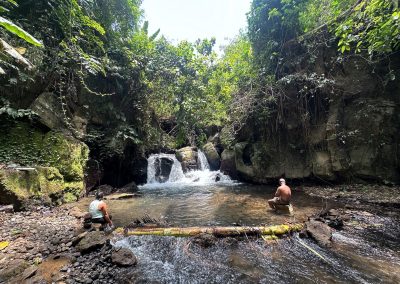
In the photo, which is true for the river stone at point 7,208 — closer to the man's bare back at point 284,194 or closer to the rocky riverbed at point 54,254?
the rocky riverbed at point 54,254

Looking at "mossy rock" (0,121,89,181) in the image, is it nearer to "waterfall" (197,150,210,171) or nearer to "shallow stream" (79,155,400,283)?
"shallow stream" (79,155,400,283)

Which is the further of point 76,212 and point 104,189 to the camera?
point 104,189

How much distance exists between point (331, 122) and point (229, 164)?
6689 mm

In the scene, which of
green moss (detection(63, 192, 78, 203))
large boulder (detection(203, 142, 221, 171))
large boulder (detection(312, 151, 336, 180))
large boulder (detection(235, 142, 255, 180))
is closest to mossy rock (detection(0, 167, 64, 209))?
green moss (detection(63, 192, 78, 203))

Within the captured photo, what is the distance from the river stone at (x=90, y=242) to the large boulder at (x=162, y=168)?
1060 cm

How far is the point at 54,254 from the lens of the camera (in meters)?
4.54

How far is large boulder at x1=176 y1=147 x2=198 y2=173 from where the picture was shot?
16125mm

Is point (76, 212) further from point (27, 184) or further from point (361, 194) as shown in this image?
point (361, 194)

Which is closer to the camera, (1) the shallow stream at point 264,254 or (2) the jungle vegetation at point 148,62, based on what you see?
(1) the shallow stream at point 264,254

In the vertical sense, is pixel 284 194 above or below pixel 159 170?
below

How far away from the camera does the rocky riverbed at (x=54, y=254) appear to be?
3.81 meters

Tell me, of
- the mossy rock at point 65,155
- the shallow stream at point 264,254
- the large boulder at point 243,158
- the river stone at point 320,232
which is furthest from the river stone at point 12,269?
the large boulder at point 243,158

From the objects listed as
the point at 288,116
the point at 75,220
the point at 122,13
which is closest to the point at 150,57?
the point at 122,13

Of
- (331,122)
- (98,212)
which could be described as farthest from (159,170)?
(331,122)
